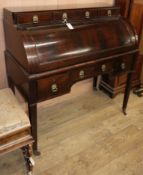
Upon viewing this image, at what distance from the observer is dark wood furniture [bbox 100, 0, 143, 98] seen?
1.94 meters

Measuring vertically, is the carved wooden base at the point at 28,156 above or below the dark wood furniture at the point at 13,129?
below

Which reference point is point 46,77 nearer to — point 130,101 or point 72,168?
point 72,168

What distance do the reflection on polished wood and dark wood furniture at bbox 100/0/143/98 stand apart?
0.11 metres

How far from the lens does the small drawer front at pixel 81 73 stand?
58.5 inches

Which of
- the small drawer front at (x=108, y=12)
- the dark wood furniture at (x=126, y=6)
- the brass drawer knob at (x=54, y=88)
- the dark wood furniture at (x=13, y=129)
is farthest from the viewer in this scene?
the dark wood furniture at (x=126, y=6)

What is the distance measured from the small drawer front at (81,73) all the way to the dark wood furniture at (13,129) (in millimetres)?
457

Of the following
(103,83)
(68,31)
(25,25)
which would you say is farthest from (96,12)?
(103,83)

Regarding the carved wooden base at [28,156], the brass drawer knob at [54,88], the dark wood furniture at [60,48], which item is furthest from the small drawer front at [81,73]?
the carved wooden base at [28,156]

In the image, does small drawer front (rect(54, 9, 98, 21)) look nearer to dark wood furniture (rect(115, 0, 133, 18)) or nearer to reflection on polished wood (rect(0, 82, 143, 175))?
dark wood furniture (rect(115, 0, 133, 18))

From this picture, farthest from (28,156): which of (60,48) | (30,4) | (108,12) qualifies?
(108,12)

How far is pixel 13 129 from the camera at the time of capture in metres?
1.18

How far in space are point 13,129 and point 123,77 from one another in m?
1.54

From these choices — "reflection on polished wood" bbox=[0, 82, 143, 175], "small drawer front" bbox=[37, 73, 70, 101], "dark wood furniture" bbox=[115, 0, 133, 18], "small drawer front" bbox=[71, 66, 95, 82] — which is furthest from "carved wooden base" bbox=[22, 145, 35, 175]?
"dark wood furniture" bbox=[115, 0, 133, 18]

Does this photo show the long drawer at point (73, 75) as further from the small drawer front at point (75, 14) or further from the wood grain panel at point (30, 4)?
the wood grain panel at point (30, 4)
